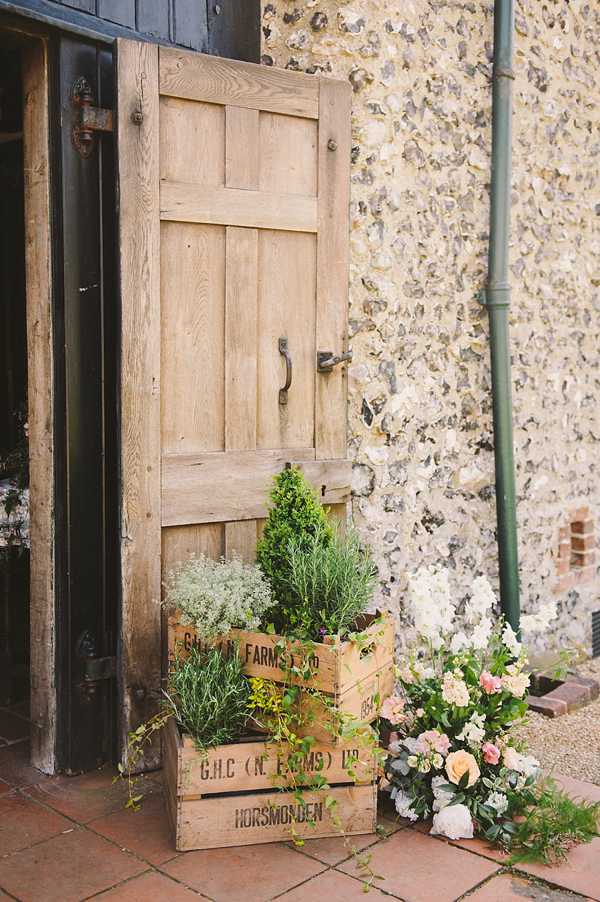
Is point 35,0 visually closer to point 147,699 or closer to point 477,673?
point 147,699

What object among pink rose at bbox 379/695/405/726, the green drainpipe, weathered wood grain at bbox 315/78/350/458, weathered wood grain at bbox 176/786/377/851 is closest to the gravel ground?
the green drainpipe

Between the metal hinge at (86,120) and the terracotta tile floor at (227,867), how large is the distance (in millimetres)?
2232

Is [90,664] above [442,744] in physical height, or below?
above

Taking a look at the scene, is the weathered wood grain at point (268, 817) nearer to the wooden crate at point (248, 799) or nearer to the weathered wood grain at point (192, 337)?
the wooden crate at point (248, 799)

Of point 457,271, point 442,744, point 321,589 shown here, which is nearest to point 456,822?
point 442,744

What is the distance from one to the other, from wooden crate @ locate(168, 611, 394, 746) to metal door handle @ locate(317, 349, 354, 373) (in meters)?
1.01

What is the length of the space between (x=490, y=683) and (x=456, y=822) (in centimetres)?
44

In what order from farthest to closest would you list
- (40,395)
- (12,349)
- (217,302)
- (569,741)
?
(12,349) < (569,741) < (217,302) < (40,395)

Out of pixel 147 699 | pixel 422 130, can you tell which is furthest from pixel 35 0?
pixel 147 699

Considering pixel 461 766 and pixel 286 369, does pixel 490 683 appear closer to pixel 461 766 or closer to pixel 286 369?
pixel 461 766

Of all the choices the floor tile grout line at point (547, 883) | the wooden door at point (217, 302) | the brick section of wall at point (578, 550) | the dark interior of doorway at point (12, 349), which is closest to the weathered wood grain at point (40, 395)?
the wooden door at point (217, 302)

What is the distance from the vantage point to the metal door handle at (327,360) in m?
3.24

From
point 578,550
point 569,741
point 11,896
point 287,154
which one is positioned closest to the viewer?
point 11,896

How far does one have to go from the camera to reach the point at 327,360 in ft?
10.6
